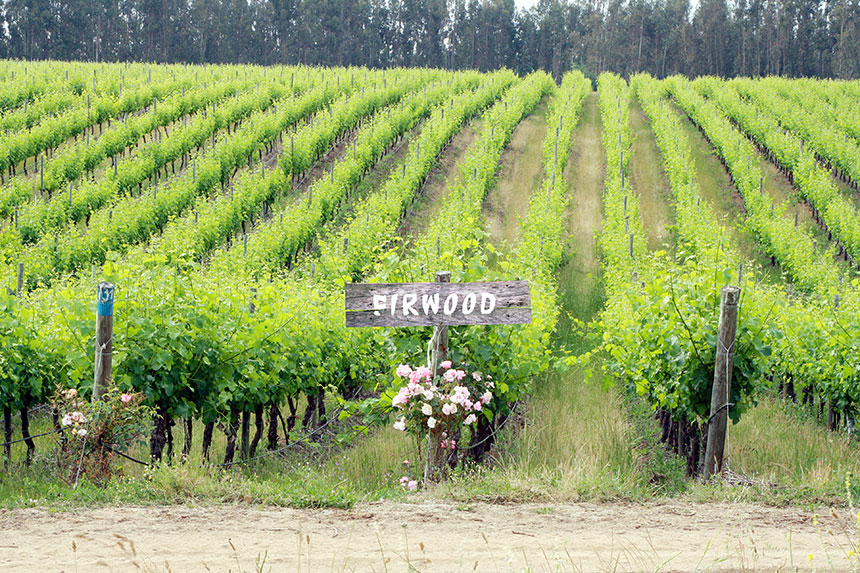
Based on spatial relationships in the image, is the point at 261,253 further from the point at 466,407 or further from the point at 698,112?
the point at 698,112

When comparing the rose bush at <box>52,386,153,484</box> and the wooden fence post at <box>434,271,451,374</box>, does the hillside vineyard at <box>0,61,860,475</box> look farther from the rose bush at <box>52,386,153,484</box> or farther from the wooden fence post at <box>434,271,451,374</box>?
the rose bush at <box>52,386,153,484</box>

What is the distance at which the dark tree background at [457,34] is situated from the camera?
242 ft

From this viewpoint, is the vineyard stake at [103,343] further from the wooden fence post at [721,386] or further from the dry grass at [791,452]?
the dry grass at [791,452]

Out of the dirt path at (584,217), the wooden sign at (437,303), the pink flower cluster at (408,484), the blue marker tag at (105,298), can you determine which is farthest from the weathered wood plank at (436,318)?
the dirt path at (584,217)

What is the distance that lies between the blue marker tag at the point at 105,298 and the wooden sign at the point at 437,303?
1.93m

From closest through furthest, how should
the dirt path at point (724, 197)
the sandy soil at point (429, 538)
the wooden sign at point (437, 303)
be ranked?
1. the sandy soil at point (429, 538)
2. the wooden sign at point (437, 303)
3. the dirt path at point (724, 197)

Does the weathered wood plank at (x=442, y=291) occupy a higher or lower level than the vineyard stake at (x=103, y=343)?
higher

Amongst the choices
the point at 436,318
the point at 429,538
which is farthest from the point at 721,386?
the point at 429,538

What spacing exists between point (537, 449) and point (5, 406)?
5.50 metres

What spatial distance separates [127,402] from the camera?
684 centimetres

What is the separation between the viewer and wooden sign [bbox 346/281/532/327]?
674 centimetres

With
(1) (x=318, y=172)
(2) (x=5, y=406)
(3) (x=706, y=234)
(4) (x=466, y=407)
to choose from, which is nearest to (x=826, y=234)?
(3) (x=706, y=234)

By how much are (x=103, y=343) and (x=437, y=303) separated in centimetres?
279

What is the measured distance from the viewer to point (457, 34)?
8612 centimetres
